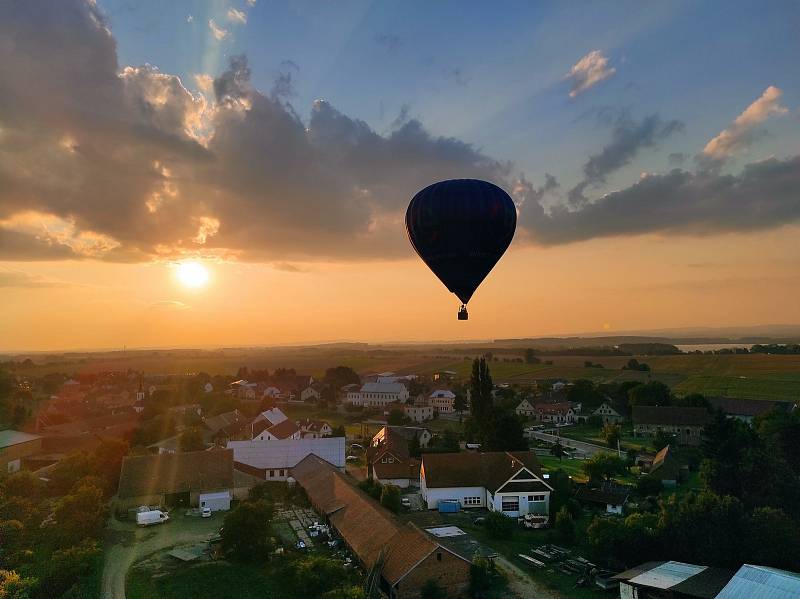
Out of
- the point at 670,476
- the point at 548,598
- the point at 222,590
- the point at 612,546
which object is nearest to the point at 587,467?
the point at 670,476

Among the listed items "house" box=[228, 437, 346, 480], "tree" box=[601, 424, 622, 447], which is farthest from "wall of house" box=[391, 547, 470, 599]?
"tree" box=[601, 424, 622, 447]

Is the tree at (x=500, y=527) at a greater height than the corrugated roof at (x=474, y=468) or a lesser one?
lesser

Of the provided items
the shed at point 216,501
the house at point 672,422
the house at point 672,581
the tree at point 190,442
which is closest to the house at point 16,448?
the tree at point 190,442

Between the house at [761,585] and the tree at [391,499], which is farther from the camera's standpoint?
A: the tree at [391,499]

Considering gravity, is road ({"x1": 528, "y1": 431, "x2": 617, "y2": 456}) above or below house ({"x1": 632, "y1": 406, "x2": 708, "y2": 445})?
below

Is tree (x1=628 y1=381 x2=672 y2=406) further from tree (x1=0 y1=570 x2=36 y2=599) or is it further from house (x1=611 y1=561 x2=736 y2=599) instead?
tree (x1=0 y1=570 x2=36 y2=599)

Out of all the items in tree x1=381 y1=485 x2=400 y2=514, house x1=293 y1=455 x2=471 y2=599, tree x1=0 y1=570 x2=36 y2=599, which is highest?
tree x1=0 y1=570 x2=36 y2=599

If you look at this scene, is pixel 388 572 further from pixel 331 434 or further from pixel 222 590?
Answer: pixel 331 434

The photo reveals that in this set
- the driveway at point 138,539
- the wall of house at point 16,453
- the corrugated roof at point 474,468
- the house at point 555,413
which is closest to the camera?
the driveway at point 138,539

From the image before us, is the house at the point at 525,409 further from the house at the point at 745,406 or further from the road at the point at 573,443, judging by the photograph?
the house at the point at 745,406
